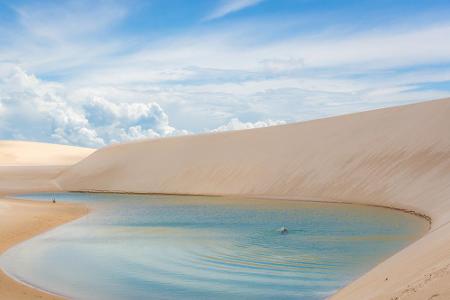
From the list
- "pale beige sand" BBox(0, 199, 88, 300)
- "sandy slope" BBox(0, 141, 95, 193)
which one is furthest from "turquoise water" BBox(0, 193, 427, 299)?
"sandy slope" BBox(0, 141, 95, 193)

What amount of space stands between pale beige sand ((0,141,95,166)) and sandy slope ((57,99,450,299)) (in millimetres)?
39036

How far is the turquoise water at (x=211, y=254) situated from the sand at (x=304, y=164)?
3.54 meters

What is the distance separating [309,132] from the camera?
4481 cm

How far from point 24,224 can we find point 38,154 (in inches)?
3299

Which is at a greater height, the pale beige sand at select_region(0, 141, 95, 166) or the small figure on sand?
the pale beige sand at select_region(0, 141, 95, 166)

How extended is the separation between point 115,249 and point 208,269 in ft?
14.0

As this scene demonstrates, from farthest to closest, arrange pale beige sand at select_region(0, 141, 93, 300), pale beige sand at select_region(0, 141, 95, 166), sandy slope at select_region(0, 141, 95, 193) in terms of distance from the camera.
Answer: pale beige sand at select_region(0, 141, 95, 166), sandy slope at select_region(0, 141, 95, 193), pale beige sand at select_region(0, 141, 93, 300)

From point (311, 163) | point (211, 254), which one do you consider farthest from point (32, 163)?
point (211, 254)

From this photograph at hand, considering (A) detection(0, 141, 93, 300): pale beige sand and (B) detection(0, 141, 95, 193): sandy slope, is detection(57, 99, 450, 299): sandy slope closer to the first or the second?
(B) detection(0, 141, 95, 193): sandy slope

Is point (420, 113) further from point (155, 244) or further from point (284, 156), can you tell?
point (155, 244)

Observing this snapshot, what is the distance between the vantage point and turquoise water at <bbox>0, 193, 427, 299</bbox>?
1121cm

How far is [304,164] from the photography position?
39000 mm

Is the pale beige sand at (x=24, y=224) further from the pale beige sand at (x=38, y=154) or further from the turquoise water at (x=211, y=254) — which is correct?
the pale beige sand at (x=38, y=154)

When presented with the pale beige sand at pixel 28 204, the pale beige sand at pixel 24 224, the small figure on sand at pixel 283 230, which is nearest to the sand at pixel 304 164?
the pale beige sand at pixel 28 204
